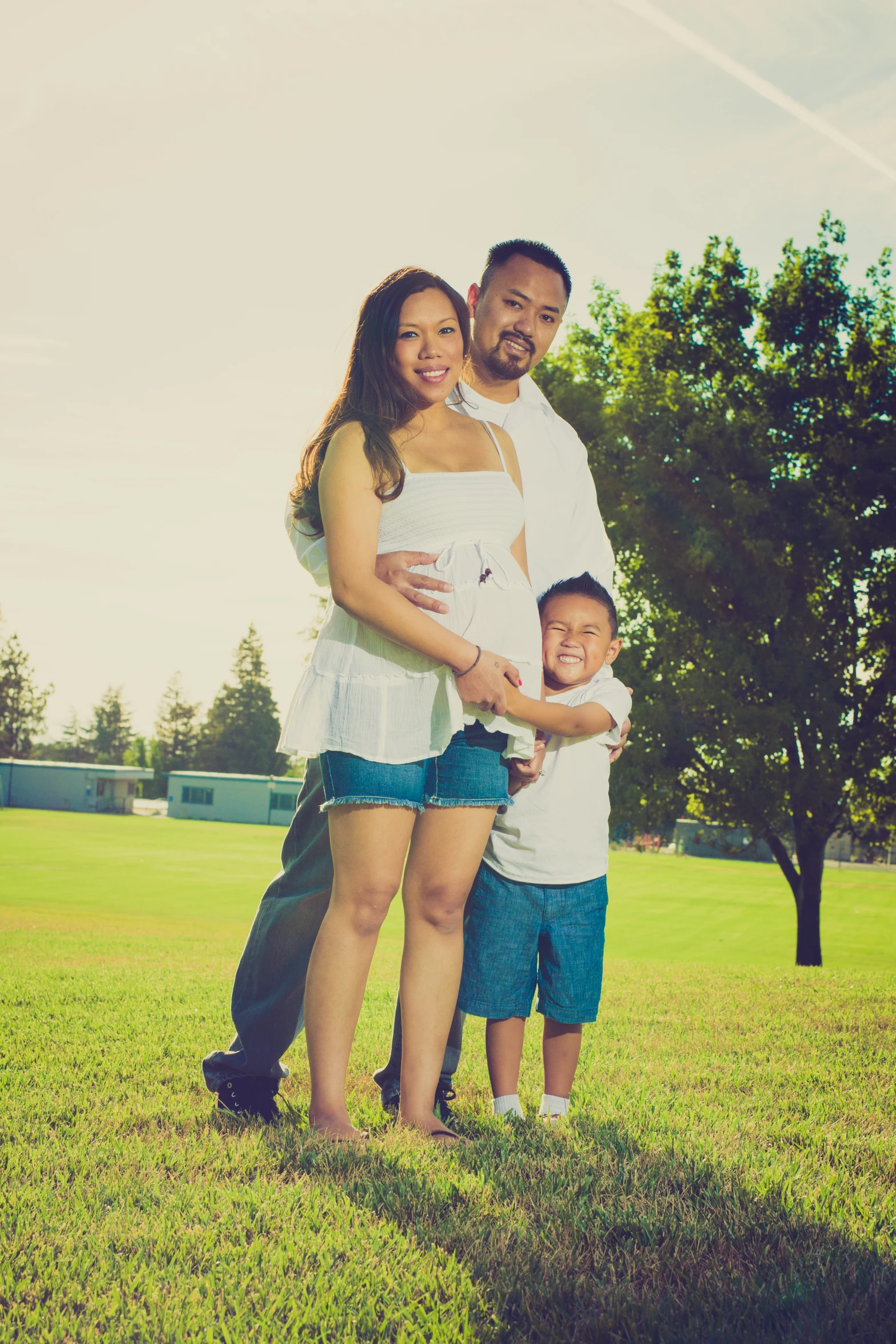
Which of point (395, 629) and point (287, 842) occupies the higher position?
point (395, 629)

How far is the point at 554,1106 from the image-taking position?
10.2 ft

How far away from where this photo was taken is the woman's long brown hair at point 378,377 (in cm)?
276

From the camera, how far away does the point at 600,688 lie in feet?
10.5

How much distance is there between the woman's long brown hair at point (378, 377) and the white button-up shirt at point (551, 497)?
1.93 feet

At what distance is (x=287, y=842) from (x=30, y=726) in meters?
88.5

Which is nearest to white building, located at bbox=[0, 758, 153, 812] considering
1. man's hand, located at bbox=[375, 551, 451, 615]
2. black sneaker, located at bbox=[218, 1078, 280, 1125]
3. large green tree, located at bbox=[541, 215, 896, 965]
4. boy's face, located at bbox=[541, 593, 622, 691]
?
large green tree, located at bbox=[541, 215, 896, 965]

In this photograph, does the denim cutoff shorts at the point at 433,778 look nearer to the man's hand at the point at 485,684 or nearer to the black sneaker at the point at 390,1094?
the man's hand at the point at 485,684

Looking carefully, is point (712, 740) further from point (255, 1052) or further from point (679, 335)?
point (255, 1052)

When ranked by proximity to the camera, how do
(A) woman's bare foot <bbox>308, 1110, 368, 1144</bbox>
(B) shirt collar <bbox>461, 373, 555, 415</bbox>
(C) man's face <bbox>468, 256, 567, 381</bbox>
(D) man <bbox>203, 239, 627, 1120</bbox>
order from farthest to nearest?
1. (B) shirt collar <bbox>461, 373, 555, 415</bbox>
2. (C) man's face <bbox>468, 256, 567, 381</bbox>
3. (D) man <bbox>203, 239, 627, 1120</bbox>
4. (A) woman's bare foot <bbox>308, 1110, 368, 1144</bbox>

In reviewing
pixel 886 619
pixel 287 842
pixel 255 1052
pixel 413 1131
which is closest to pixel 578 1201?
pixel 413 1131

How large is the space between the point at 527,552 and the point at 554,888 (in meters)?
1.10

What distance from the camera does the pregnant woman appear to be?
2.61 metres

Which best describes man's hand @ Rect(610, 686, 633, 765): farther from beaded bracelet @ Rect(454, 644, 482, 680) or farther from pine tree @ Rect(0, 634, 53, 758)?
pine tree @ Rect(0, 634, 53, 758)

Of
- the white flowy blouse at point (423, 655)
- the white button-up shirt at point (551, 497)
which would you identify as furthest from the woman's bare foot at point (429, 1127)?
the white button-up shirt at point (551, 497)
